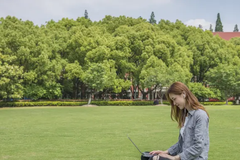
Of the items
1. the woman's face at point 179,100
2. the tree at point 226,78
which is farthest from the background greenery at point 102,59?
the woman's face at point 179,100

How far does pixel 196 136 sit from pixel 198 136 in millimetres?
18

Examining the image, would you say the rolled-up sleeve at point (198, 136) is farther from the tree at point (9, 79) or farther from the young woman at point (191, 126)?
Result: the tree at point (9, 79)

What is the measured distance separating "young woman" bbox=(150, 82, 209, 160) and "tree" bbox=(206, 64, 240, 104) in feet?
145

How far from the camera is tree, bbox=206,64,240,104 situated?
4516 cm

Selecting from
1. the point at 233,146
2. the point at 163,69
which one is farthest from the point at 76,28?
the point at 233,146

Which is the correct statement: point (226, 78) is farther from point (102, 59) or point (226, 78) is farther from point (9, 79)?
point (9, 79)

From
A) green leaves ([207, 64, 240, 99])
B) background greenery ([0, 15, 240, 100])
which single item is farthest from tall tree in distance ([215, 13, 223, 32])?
green leaves ([207, 64, 240, 99])

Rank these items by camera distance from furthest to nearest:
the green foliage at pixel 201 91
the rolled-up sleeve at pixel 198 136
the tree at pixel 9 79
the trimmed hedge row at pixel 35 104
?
the green foliage at pixel 201 91 → the trimmed hedge row at pixel 35 104 → the tree at pixel 9 79 → the rolled-up sleeve at pixel 198 136

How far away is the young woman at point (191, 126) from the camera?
9.47 ft

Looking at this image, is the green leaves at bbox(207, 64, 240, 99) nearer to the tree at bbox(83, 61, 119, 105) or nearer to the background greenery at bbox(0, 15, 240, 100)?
the background greenery at bbox(0, 15, 240, 100)

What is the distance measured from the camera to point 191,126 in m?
2.95

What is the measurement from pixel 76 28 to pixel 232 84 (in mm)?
24271

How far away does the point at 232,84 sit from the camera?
148 ft

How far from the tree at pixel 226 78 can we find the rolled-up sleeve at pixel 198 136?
44.4 m
